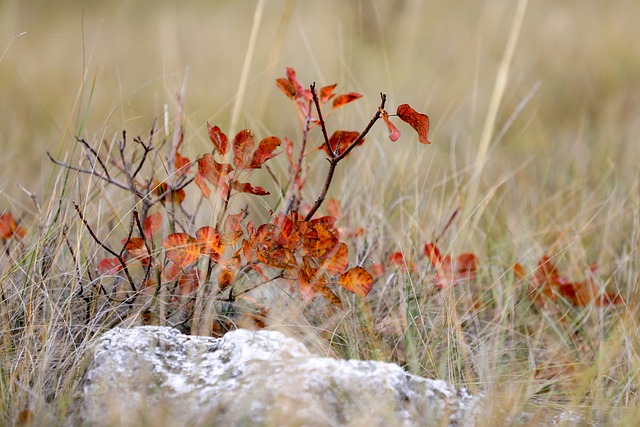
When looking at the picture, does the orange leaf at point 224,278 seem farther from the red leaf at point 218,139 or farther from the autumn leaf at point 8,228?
the autumn leaf at point 8,228

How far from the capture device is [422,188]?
1.80 m

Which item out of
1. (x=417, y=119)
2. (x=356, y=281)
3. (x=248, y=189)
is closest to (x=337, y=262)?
(x=356, y=281)

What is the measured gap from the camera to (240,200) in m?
2.58

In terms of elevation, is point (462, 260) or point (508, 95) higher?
point (508, 95)

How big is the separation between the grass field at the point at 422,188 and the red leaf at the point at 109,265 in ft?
0.12

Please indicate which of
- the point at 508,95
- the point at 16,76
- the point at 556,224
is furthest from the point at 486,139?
the point at 16,76

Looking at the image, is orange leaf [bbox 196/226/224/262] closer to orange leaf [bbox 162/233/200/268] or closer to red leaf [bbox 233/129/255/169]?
orange leaf [bbox 162/233/200/268]

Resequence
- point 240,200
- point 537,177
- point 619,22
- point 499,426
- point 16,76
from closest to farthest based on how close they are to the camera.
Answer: point 499,426, point 240,200, point 537,177, point 16,76, point 619,22

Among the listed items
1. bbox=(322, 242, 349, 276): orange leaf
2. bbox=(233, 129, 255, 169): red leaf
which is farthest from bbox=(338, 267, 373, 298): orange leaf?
bbox=(233, 129, 255, 169): red leaf

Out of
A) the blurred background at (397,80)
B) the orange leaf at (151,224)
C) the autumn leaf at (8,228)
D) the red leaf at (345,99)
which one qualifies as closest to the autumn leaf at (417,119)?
the red leaf at (345,99)

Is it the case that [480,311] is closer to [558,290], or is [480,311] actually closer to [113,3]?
[558,290]

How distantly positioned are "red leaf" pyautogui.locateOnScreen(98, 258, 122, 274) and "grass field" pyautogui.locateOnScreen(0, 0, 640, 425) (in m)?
0.04

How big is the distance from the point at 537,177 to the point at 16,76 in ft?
8.55

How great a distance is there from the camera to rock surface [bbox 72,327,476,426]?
3.85ft
